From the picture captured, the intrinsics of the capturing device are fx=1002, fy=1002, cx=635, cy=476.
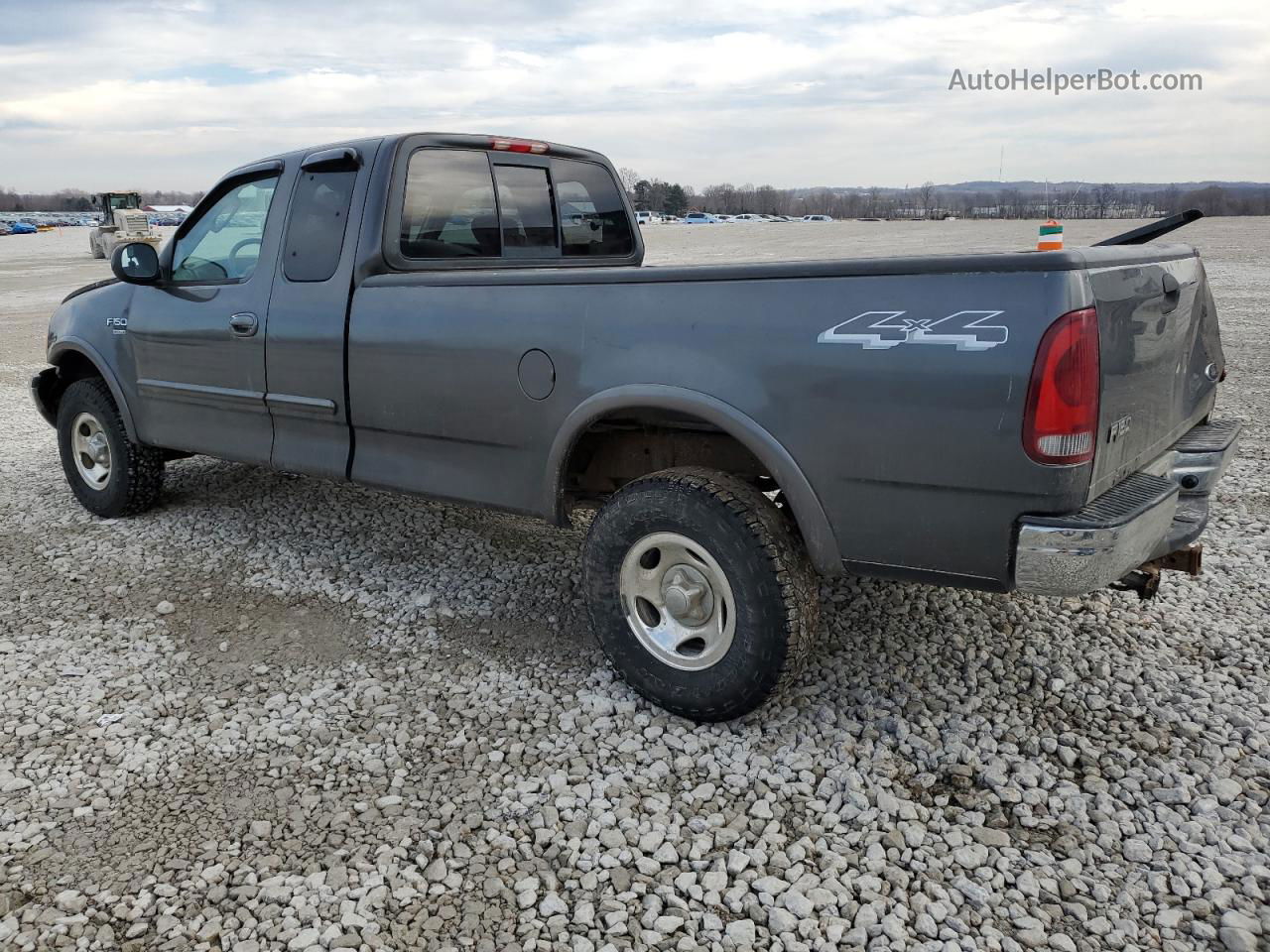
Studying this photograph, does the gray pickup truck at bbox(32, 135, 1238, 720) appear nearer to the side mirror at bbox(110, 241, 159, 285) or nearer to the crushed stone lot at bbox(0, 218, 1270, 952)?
the side mirror at bbox(110, 241, 159, 285)

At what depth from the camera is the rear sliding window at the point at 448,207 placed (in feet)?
14.3

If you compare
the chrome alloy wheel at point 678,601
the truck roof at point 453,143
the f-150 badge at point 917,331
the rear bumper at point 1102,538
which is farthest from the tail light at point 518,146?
the rear bumper at point 1102,538

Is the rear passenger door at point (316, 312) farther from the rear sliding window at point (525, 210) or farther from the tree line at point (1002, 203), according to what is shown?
the tree line at point (1002, 203)

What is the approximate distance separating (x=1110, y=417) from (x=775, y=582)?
107cm

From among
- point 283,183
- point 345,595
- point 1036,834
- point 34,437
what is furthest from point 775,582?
point 34,437

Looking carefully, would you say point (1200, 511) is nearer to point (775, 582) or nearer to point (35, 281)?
point (775, 582)

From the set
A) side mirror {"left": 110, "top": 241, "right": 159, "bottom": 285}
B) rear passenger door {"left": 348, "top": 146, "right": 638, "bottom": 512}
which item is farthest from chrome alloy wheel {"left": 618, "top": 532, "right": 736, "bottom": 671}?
side mirror {"left": 110, "top": 241, "right": 159, "bottom": 285}

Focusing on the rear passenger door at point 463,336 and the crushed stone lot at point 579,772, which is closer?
the crushed stone lot at point 579,772

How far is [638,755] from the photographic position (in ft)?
10.7

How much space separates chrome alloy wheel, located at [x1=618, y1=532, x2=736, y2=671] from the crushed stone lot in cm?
26

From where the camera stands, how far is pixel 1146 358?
3018 mm

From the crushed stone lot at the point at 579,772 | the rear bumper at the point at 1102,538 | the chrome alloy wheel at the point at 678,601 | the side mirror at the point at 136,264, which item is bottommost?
the crushed stone lot at the point at 579,772

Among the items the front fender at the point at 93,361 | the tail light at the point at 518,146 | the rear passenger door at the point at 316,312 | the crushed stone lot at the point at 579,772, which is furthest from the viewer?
the front fender at the point at 93,361

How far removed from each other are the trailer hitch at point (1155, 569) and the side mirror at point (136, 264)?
4.62 meters
